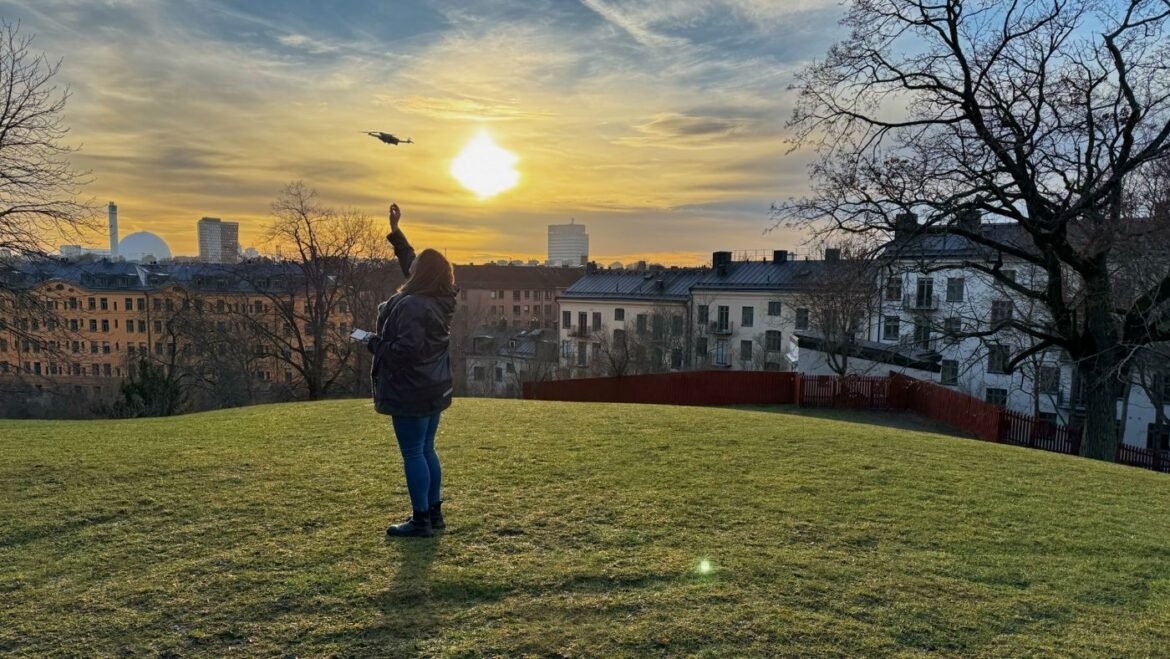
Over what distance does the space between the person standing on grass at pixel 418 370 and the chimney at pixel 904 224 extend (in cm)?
1145

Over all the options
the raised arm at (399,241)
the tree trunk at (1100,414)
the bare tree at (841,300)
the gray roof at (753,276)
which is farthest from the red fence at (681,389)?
the gray roof at (753,276)

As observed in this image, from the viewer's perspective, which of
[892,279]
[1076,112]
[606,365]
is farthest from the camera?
[606,365]

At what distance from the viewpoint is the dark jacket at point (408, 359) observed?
14.0 ft

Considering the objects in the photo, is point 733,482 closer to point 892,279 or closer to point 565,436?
point 565,436

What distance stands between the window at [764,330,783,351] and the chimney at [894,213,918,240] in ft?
109

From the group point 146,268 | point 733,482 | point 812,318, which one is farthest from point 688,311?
point 146,268

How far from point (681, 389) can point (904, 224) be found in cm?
1108

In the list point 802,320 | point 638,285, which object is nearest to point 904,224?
Answer: point 802,320

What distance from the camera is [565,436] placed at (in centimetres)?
855

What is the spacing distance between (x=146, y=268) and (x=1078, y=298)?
82.0 meters

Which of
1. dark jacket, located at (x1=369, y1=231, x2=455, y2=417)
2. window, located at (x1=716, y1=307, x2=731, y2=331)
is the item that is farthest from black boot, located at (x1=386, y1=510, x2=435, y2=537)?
window, located at (x1=716, y1=307, x2=731, y2=331)

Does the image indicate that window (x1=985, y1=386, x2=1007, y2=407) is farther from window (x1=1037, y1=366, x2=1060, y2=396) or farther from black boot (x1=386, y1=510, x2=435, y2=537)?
black boot (x1=386, y1=510, x2=435, y2=537)

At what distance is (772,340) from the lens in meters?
46.7

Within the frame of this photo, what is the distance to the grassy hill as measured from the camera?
3.26 m
